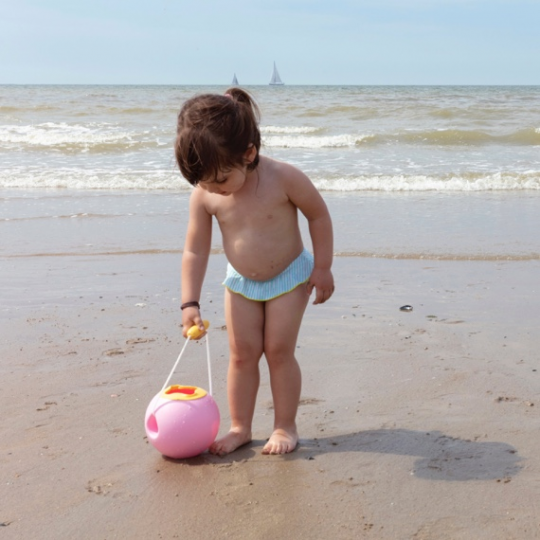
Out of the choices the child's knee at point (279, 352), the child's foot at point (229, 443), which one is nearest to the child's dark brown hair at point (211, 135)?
the child's knee at point (279, 352)

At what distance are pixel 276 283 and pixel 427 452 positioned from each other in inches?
31.5

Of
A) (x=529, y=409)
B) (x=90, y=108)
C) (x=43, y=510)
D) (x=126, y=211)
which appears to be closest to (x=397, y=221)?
(x=126, y=211)

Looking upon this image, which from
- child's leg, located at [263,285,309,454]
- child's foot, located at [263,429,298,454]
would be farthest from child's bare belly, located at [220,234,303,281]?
child's foot, located at [263,429,298,454]

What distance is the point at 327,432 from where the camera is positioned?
308 cm

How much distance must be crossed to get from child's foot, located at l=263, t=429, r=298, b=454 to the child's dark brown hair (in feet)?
3.14

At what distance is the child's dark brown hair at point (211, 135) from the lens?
2.63 m

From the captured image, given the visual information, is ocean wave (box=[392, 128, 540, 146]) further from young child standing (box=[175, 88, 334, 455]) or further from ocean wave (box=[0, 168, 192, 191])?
young child standing (box=[175, 88, 334, 455])

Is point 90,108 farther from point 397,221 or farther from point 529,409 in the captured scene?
point 529,409

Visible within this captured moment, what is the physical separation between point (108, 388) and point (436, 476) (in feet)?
4.91

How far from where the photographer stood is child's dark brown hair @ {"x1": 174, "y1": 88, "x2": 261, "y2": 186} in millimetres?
2633

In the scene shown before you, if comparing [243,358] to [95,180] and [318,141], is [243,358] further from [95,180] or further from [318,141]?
[318,141]

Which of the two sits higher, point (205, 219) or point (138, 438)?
point (205, 219)

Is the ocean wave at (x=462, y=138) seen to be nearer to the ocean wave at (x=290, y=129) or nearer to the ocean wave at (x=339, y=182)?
the ocean wave at (x=290, y=129)

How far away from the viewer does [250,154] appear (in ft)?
9.10
